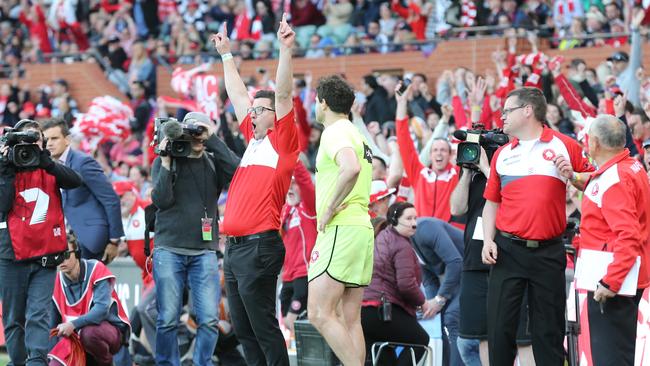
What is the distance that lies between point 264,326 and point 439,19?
39.0ft

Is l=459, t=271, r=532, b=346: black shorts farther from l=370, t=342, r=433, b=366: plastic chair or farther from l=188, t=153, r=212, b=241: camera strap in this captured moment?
l=188, t=153, r=212, b=241: camera strap

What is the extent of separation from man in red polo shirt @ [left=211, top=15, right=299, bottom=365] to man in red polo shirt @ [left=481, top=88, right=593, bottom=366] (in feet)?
4.79

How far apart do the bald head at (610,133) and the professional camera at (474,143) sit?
3.00ft

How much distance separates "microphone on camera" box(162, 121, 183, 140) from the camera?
8.89 metres

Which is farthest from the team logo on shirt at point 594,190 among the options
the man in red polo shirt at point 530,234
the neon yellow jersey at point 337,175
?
the neon yellow jersey at point 337,175

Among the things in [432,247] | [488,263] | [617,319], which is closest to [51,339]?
[432,247]

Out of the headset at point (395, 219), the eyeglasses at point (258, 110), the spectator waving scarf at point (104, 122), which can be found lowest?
the headset at point (395, 219)

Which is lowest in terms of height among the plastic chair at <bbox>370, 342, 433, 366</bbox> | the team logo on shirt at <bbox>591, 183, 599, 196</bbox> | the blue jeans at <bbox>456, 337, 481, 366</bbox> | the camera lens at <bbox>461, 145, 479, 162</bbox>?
the plastic chair at <bbox>370, 342, 433, 366</bbox>

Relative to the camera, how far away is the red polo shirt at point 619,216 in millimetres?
7242

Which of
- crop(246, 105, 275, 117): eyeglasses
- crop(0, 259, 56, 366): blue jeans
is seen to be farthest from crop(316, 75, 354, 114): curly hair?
crop(0, 259, 56, 366): blue jeans

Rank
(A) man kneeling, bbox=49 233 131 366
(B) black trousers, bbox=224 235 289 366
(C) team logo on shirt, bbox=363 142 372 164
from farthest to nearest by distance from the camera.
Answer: (A) man kneeling, bbox=49 233 131 366 < (B) black trousers, bbox=224 235 289 366 < (C) team logo on shirt, bbox=363 142 372 164

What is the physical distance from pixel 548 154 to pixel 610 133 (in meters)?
0.42

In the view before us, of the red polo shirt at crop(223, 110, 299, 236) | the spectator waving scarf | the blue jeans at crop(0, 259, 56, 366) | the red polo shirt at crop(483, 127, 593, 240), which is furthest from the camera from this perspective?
the spectator waving scarf

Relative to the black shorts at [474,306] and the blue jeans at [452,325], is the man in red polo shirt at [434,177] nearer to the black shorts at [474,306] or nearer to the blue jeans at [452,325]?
the blue jeans at [452,325]
